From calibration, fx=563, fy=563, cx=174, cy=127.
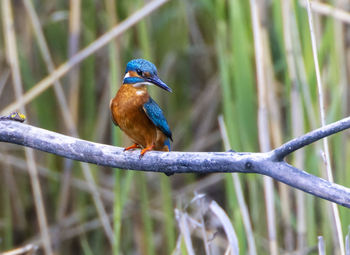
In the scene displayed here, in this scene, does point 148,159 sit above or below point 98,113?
below

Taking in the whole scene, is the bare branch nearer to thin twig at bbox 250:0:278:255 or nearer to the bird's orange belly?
the bird's orange belly

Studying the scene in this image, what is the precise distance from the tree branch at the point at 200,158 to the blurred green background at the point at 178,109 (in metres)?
0.53

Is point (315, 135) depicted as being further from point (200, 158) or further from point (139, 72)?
point (139, 72)

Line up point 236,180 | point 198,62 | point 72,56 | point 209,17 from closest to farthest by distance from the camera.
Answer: point 236,180 → point 72,56 → point 209,17 → point 198,62

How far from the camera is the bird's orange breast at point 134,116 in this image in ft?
5.69

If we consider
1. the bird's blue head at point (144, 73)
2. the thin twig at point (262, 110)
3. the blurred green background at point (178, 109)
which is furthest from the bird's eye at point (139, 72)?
the thin twig at point (262, 110)

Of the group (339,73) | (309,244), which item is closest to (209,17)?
(339,73)

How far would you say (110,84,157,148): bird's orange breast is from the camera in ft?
5.69

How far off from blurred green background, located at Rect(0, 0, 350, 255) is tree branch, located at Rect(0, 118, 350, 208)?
529mm

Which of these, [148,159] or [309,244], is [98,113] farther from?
[148,159]

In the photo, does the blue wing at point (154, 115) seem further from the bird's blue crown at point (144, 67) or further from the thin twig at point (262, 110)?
the thin twig at point (262, 110)

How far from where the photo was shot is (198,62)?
3.29 meters

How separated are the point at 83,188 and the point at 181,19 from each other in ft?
3.31

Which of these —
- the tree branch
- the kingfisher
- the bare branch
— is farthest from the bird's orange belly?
the bare branch
